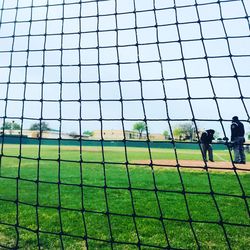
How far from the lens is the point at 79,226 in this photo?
3.00 meters

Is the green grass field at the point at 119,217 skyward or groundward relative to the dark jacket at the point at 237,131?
skyward

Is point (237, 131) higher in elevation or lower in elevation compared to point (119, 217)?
lower

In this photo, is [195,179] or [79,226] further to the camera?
[195,179]

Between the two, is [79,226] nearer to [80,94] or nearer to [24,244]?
[24,244]

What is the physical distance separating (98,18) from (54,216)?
2073 mm

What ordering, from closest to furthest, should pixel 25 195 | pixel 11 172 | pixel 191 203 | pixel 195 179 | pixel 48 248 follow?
pixel 48 248
pixel 191 203
pixel 25 195
pixel 195 179
pixel 11 172

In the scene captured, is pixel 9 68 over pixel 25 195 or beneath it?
over

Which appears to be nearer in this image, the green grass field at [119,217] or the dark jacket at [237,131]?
the green grass field at [119,217]

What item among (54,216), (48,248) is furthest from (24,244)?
(54,216)

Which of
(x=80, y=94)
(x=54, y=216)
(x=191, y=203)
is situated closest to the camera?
(x=80, y=94)

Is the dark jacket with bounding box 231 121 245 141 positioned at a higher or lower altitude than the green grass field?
lower

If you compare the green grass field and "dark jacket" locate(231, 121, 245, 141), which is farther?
"dark jacket" locate(231, 121, 245, 141)

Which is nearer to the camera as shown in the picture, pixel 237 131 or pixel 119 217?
pixel 119 217

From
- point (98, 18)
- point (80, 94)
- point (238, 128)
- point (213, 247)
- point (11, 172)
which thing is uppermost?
point (98, 18)
